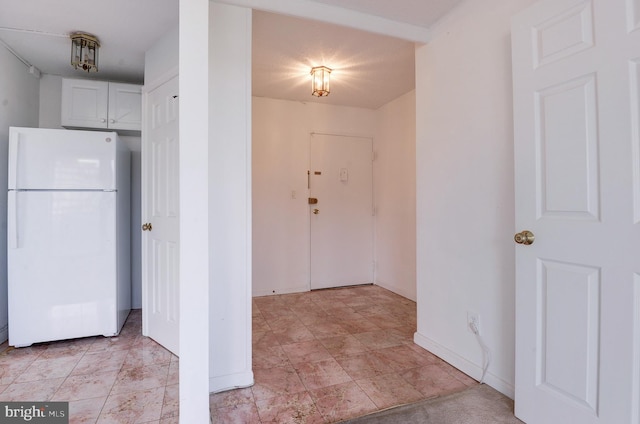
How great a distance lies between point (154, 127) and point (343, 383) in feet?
7.54

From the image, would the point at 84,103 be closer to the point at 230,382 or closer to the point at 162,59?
the point at 162,59

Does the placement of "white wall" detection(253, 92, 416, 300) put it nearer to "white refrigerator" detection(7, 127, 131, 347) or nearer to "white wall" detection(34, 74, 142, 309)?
"white wall" detection(34, 74, 142, 309)

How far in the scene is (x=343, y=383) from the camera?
180 cm

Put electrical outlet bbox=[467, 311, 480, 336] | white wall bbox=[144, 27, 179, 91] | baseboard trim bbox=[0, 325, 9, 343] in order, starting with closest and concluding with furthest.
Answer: electrical outlet bbox=[467, 311, 480, 336] → white wall bbox=[144, 27, 179, 91] → baseboard trim bbox=[0, 325, 9, 343]

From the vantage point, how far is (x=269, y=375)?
189 cm

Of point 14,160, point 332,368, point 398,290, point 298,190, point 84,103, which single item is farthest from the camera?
point 298,190

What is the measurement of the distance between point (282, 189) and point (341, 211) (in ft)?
2.68

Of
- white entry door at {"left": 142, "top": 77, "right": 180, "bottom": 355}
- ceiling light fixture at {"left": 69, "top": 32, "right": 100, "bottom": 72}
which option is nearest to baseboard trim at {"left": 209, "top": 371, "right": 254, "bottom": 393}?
white entry door at {"left": 142, "top": 77, "right": 180, "bottom": 355}

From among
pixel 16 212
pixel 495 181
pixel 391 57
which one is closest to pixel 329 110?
pixel 391 57

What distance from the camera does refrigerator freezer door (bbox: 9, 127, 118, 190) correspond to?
2238mm

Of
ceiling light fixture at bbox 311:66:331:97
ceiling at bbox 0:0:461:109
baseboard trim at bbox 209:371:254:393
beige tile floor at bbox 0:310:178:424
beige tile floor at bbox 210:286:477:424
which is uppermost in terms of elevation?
ceiling at bbox 0:0:461:109

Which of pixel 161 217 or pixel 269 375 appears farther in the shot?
pixel 161 217

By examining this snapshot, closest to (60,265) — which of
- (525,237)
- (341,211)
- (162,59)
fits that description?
(162,59)

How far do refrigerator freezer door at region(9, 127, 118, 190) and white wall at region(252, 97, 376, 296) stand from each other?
147 cm
